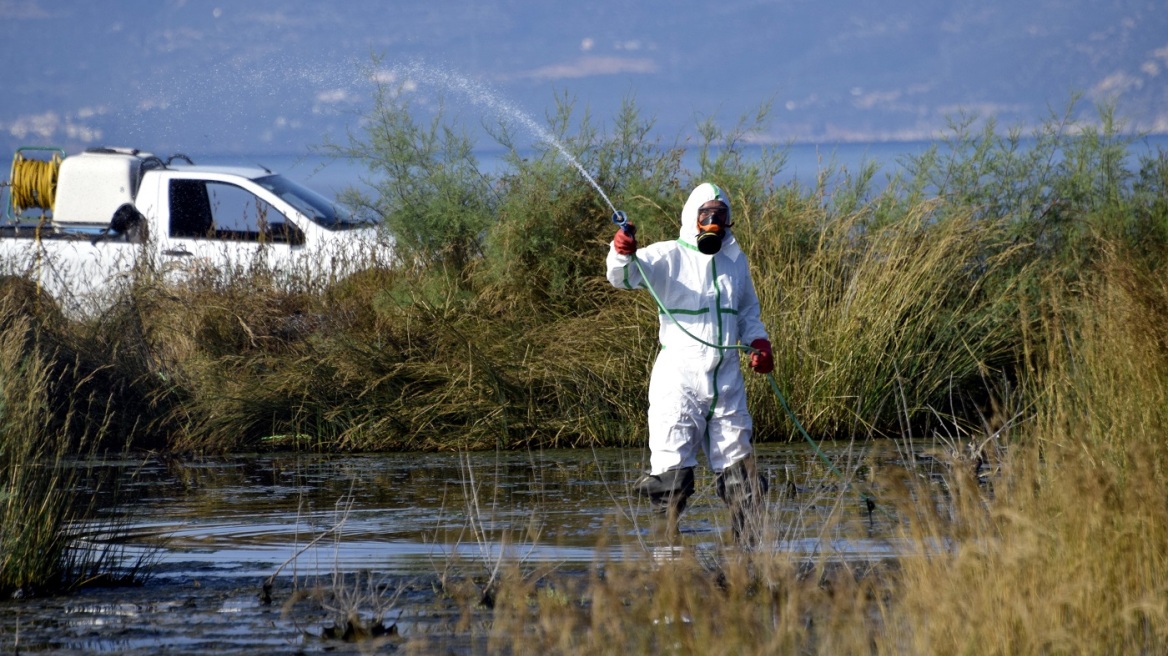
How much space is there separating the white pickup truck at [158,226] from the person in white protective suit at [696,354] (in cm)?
703

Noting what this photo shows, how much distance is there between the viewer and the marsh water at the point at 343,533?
18.8ft

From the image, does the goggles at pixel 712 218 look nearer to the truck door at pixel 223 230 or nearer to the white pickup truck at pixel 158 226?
the white pickup truck at pixel 158 226

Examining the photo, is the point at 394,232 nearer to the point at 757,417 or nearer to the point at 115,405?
the point at 115,405

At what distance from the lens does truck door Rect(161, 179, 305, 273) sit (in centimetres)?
1414

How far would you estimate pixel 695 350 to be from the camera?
23.6 feet

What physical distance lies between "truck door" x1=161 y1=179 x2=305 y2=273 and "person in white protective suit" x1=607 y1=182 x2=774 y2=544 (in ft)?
23.9

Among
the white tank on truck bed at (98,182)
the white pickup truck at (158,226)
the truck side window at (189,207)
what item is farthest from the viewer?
the white tank on truck bed at (98,182)

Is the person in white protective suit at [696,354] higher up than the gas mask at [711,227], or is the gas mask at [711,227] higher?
the gas mask at [711,227]

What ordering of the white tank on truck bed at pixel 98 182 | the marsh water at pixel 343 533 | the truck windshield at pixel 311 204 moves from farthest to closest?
the white tank on truck bed at pixel 98 182
the truck windshield at pixel 311 204
the marsh water at pixel 343 533

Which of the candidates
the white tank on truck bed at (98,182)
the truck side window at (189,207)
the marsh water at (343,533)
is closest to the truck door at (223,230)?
the truck side window at (189,207)

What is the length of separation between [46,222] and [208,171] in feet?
7.10

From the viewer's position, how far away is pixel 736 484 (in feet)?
23.0

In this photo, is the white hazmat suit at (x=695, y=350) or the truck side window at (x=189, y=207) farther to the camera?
the truck side window at (x=189, y=207)

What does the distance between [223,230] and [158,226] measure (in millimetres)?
869
